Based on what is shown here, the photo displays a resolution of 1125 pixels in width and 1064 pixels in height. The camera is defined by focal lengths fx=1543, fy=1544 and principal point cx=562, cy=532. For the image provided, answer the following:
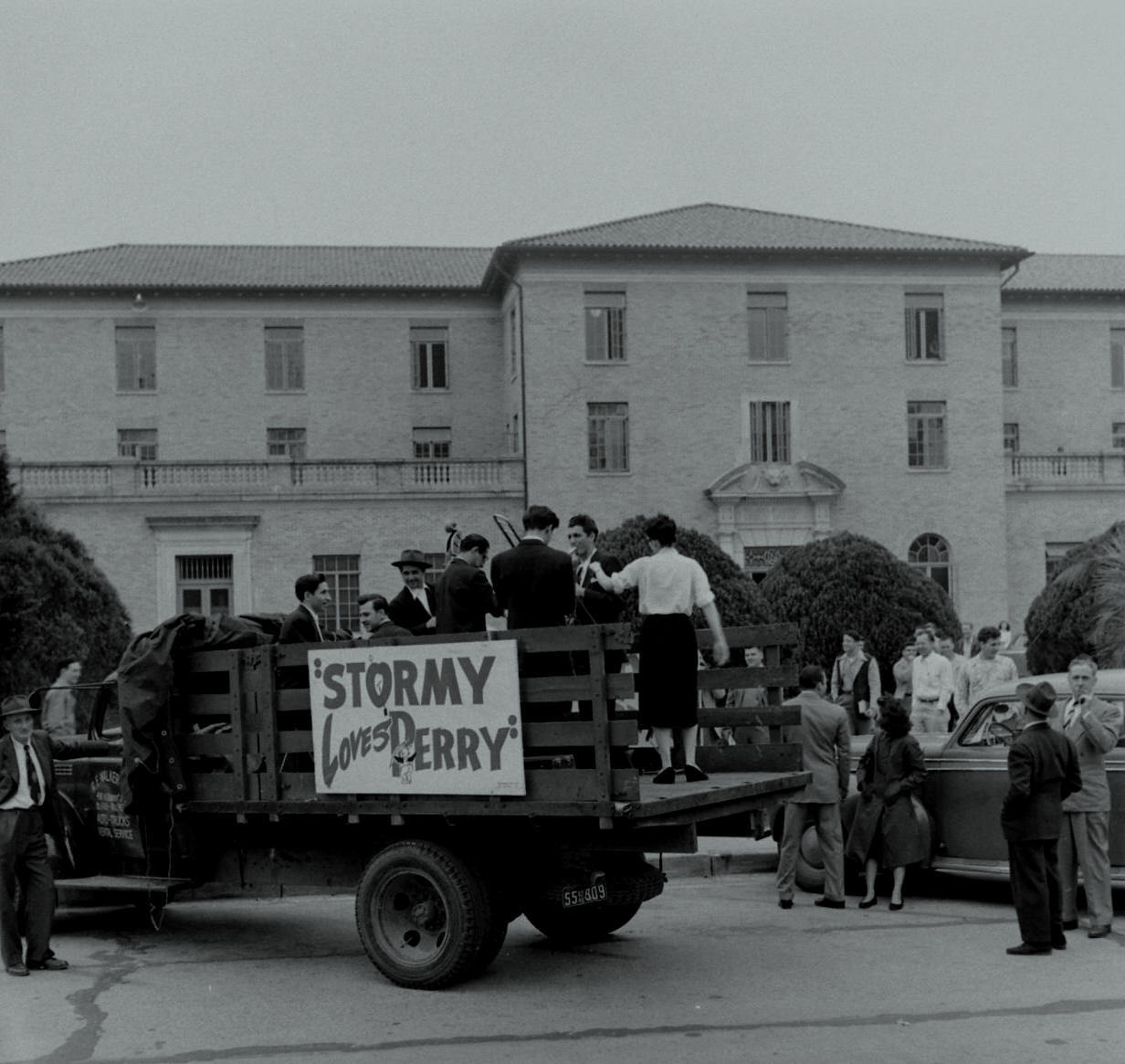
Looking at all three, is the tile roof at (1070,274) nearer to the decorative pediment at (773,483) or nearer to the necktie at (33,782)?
the decorative pediment at (773,483)

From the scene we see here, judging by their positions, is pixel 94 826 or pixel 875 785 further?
pixel 875 785

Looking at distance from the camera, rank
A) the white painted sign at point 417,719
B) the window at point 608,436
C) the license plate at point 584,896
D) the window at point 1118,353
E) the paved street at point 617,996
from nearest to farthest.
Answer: the paved street at point 617,996
the white painted sign at point 417,719
the license plate at point 584,896
the window at point 608,436
the window at point 1118,353

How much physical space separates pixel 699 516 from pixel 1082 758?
109 feet

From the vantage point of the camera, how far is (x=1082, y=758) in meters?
10.0

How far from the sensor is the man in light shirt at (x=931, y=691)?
53.6ft

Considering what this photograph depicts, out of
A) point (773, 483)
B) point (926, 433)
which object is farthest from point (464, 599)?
point (926, 433)

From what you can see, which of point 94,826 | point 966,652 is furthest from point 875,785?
point 966,652

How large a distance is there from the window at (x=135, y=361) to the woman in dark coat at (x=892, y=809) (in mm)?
38940

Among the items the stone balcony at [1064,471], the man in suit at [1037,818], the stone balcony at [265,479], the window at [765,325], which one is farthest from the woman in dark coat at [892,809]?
the stone balcony at [1064,471]

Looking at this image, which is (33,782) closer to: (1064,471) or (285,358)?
(285,358)

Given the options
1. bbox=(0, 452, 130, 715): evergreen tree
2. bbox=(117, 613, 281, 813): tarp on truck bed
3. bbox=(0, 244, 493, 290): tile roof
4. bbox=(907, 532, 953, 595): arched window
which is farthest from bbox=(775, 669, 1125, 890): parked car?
bbox=(0, 244, 493, 290): tile roof

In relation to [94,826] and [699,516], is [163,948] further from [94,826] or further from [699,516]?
[699,516]

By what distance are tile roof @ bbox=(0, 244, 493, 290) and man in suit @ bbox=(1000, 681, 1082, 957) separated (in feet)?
130

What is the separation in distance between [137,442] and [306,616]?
129 feet
